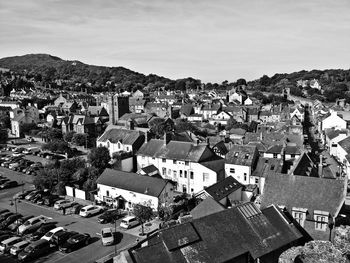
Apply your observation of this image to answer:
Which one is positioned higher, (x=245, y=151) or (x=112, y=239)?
(x=245, y=151)

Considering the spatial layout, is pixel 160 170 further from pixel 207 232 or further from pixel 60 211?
pixel 207 232

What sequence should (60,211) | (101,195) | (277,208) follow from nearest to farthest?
(277,208) → (60,211) → (101,195)

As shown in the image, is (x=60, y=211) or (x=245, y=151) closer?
(x=60, y=211)

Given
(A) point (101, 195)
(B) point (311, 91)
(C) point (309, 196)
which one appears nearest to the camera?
(C) point (309, 196)

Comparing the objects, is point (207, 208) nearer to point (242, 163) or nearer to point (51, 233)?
point (51, 233)

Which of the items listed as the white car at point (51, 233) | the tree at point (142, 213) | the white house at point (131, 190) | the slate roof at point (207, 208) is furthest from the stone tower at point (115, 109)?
the slate roof at point (207, 208)

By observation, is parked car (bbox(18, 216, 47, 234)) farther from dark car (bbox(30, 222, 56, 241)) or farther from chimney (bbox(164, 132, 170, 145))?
chimney (bbox(164, 132, 170, 145))

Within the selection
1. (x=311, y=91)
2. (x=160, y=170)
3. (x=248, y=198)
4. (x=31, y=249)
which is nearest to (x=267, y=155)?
(x=248, y=198)

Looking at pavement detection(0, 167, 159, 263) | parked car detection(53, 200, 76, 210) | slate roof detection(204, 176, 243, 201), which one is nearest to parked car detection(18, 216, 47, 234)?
pavement detection(0, 167, 159, 263)
